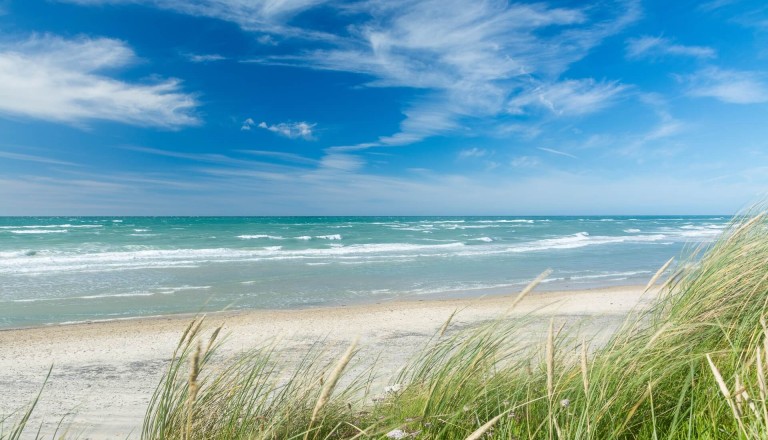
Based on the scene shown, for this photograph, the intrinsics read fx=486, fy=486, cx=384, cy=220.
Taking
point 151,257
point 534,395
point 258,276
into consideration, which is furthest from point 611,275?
point 151,257

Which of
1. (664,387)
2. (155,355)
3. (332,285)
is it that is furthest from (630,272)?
(664,387)

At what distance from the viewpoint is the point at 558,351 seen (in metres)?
3.15

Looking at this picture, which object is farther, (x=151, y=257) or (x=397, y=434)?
(x=151, y=257)

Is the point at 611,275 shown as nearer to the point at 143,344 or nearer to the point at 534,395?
the point at 143,344

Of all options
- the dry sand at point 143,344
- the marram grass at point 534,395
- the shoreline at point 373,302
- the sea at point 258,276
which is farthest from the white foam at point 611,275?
the marram grass at point 534,395

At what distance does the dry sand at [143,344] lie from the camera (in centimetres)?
Answer: 590

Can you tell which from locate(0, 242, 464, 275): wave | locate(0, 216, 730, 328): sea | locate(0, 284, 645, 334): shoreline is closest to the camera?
locate(0, 284, 645, 334): shoreline

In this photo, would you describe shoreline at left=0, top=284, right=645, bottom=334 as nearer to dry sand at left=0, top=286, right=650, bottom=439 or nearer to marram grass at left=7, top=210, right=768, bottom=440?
dry sand at left=0, top=286, right=650, bottom=439

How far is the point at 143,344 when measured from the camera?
9.16m

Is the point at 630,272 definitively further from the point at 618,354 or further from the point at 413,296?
the point at 618,354

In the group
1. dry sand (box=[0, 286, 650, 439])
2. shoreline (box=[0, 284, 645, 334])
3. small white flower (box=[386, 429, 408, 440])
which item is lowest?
shoreline (box=[0, 284, 645, 334])

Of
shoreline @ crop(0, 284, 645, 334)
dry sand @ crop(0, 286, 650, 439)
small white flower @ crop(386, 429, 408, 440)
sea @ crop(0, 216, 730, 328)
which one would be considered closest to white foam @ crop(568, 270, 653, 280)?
sea @ crop(0, 216, 730, 328)

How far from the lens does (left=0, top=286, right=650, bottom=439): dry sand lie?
19.4 ft

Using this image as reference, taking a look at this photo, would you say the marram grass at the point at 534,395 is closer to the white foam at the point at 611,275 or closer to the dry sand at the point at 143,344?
the dry sand at the point at 143,344
